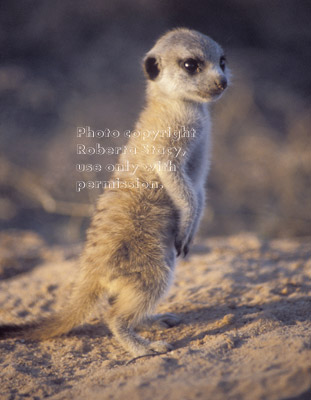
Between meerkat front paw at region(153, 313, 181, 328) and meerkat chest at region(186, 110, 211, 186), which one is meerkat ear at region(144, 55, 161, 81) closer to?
meerkat chest at region(186, 110, 211, 186)

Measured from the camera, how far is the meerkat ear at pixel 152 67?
3.20 metres

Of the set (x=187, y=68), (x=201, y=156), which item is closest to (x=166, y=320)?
(x=201, y=156)

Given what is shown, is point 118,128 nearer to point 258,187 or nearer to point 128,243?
point 258,187

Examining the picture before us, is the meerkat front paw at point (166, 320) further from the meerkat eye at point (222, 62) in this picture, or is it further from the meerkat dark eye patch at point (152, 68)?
the meerkat eye at point (222, 62)

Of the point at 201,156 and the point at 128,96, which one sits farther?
the point at 128,96

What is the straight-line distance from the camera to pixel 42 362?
2.56 meters

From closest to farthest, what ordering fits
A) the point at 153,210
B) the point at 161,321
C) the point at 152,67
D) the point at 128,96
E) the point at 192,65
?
the point at 153,210
the point at 161,321
the point at 192,65
the point at 152,67
the point at 128,96

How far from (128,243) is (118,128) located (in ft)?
21.1

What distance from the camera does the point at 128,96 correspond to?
33.4 ft

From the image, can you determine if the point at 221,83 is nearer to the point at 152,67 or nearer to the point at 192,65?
the point at 192,65

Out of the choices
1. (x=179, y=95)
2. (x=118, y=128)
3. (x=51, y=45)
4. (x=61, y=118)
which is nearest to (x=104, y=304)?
(x=179, y=95)

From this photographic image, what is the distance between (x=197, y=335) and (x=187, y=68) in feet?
6.38

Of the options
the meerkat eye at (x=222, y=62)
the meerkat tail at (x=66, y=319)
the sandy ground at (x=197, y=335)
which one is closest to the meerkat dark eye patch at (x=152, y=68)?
the meerkat eye at (x=222, y=62)

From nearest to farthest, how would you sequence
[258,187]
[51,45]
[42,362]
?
[42,362], [258,187], [51,45]
